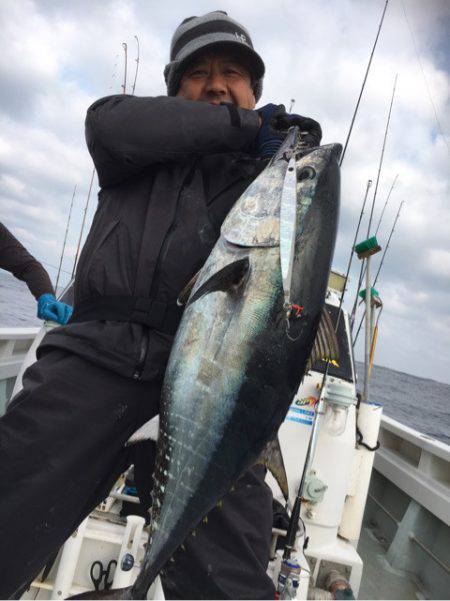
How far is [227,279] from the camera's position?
1422mm

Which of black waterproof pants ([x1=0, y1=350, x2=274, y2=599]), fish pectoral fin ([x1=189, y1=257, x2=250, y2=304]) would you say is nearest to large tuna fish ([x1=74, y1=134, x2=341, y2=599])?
fish pectoral fin ([x1=189, y1=257, x2=250, y2=304])

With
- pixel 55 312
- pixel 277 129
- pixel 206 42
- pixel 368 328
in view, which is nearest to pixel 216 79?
pixel 206 42

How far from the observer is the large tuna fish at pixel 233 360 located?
4.67ft

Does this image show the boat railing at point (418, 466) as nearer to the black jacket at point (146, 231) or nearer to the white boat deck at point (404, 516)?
the white boat deck at point (404, 516)

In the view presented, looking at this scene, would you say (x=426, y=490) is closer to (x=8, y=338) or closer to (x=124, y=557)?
(x=124, y=557)

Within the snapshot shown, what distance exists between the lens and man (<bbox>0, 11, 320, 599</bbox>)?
4.89ft

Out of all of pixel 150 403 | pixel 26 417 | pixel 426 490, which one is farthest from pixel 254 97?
pixel 426 490

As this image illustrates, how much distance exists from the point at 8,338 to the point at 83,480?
361cm

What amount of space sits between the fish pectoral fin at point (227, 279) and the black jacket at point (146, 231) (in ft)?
0.97

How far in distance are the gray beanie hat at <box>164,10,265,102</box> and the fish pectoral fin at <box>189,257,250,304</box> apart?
3.72 feet

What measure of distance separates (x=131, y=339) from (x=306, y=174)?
0.90 meters

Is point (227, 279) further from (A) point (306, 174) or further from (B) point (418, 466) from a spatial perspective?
(B) point (418, 466)

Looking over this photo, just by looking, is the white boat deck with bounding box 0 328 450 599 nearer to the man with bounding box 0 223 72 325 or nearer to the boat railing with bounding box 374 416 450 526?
the boat railing with bounding box 374 416 450 526

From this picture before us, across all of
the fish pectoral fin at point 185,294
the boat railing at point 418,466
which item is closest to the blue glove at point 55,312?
the fish pectoral fin at point 185,294
